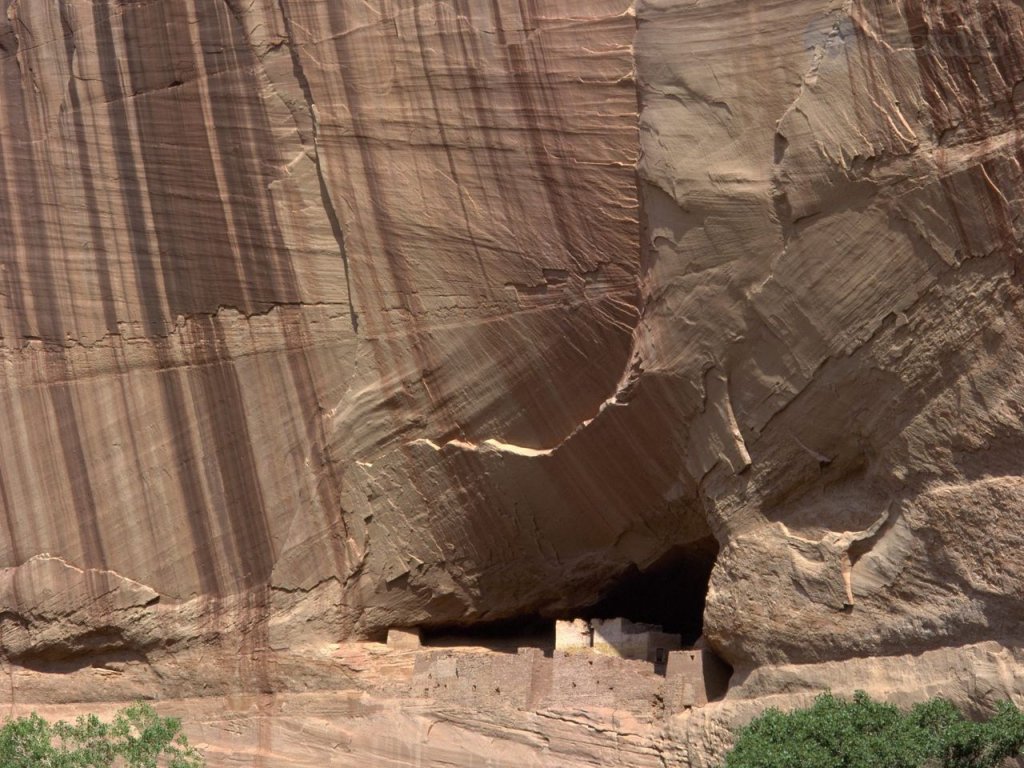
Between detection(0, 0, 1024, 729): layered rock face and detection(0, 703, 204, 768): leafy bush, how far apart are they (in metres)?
1.45

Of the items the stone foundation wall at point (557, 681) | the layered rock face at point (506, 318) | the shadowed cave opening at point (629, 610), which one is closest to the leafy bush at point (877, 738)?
the layered rock face at point (506, 318)

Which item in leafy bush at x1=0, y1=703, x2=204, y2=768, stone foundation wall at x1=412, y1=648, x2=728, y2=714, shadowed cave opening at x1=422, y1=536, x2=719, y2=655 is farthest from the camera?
shadowed cave opening at x1=422, y1=536, x2=719, y2=655

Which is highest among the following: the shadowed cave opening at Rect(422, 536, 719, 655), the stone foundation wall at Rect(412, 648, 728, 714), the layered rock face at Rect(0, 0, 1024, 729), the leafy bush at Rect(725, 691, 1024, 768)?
the layered rock face at Rect(0, 0, 1024, 729)

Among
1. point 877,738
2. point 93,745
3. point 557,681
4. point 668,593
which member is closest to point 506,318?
point 557,681

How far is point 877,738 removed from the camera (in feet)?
37.1

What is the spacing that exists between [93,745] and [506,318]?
14.3 feet

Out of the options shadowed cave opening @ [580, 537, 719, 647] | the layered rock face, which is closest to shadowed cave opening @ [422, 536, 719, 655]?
shadowed cave opening @ [580, 537, 719, 647]

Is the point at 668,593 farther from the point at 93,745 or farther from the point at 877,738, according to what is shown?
the point at 93,745

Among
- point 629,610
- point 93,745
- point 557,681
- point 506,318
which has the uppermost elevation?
point 506,318

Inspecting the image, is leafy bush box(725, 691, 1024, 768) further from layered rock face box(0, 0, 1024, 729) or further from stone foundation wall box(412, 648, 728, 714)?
stone foundation wall box(412, 648, 728, 714)

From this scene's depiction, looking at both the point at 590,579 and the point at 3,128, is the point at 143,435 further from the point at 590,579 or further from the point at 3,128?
the point at 590,579

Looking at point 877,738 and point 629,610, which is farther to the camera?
point 629,610

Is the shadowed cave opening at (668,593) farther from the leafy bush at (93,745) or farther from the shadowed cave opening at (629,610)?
the leafy bush at (93,745)

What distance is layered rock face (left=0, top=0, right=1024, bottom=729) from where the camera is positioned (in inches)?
463
